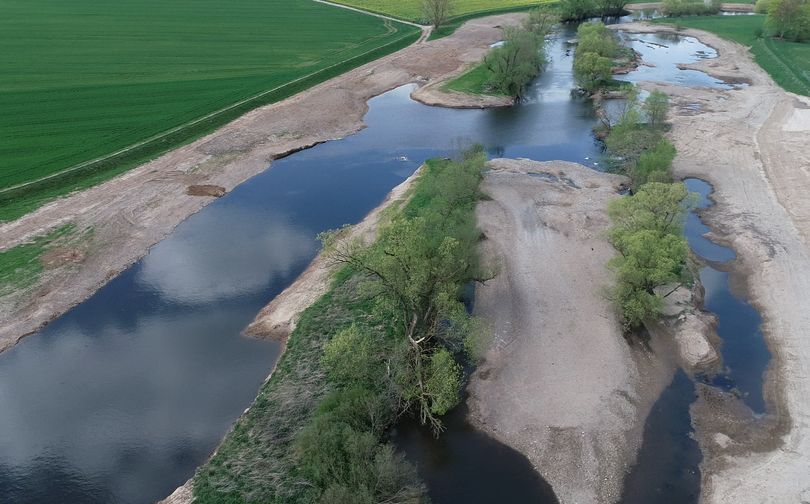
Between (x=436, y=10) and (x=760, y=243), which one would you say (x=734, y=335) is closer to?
(x=760, y=243)

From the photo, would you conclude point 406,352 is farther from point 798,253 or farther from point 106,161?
point 106,161

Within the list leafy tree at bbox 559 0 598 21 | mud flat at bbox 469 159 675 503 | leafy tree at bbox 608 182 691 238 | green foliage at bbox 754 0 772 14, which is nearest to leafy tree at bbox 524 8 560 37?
leafy tree at bbox 559 0 598 21

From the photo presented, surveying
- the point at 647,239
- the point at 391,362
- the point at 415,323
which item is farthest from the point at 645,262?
the point at 391,362

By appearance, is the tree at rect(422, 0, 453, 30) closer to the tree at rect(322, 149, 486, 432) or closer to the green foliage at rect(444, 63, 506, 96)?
the green foliage at rect(444, 63, 506, 96)

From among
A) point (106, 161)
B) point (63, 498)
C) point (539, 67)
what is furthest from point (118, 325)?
point (539, 67)

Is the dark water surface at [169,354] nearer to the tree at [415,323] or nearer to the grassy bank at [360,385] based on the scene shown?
the grassy bank at [360,385]
